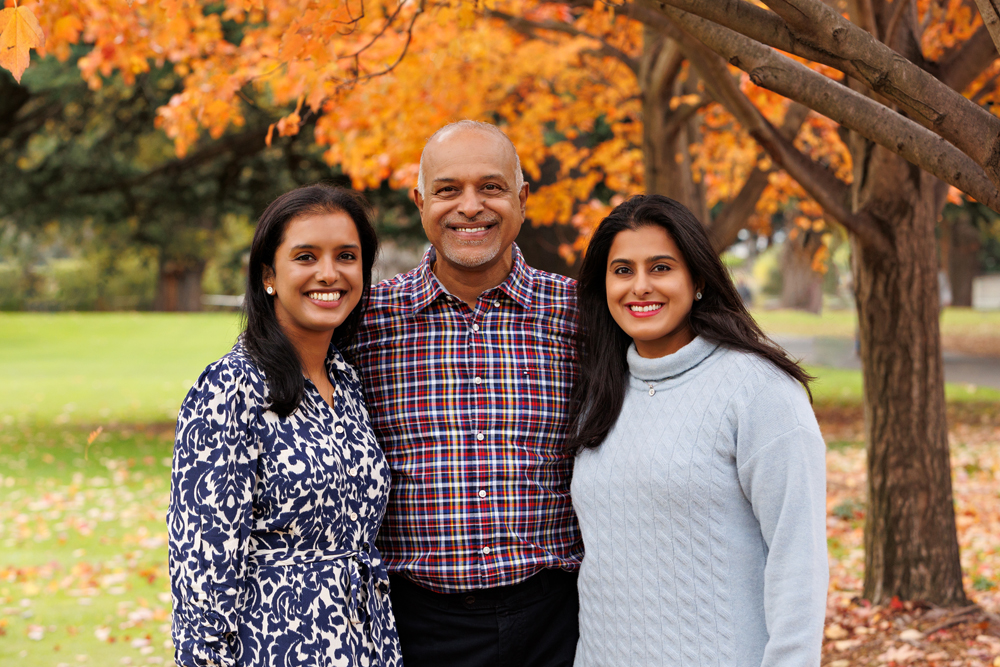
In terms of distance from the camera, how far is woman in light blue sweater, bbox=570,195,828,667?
220 cm

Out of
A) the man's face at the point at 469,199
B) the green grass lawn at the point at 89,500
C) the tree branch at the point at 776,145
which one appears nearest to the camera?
the man's face at the point at 469,199

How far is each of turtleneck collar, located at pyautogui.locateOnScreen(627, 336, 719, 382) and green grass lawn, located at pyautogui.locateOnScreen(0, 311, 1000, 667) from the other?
2.47ft

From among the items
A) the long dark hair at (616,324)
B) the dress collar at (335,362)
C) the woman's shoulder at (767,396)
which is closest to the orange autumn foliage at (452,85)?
the dress collar at (335,362)

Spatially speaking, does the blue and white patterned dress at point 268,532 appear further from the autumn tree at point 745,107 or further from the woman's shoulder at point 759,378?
the autumn tree at point 745,107

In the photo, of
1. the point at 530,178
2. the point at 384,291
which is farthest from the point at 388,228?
the point at 384,291

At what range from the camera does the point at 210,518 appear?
2268 millimetres

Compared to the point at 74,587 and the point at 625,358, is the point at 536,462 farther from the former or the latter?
the point at 74,587

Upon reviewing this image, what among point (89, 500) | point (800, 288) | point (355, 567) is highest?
point (800, 288)

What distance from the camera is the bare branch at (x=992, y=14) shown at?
86.4 inches

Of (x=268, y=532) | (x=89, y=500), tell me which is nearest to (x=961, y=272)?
(x=89, y=500)

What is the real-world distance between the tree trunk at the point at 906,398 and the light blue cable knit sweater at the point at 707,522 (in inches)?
109

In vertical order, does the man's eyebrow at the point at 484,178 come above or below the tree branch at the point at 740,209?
below

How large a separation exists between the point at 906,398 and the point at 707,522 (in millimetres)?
3040

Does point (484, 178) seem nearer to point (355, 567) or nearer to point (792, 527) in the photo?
point (355, 567)
